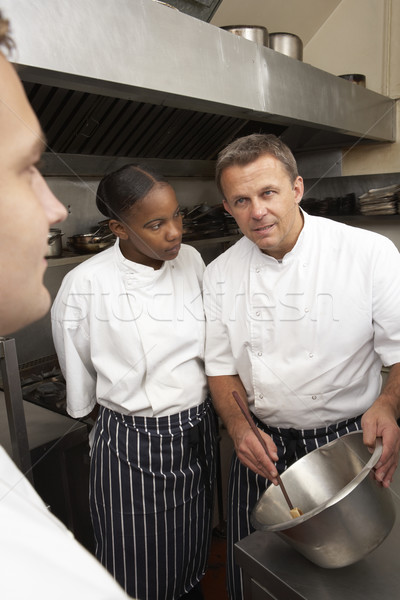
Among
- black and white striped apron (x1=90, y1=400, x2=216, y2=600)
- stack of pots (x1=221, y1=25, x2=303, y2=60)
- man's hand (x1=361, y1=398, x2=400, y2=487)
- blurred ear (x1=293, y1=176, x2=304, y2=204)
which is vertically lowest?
black and white striped apron (x1=90, y1=400, x2=216, y2=600)

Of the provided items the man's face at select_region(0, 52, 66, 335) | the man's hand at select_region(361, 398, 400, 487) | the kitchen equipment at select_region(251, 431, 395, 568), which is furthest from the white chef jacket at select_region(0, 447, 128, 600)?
the man's hand at select_region(361, 398, 400, 487)

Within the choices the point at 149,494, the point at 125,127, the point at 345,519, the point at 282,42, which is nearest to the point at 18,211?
the point at 345,519

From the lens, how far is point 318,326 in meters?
1.18

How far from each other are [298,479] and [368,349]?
0.47m

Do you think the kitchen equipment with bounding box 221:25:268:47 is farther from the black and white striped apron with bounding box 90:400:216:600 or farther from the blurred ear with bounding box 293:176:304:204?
the black and white striped apron with bounding box 90:400:216:600

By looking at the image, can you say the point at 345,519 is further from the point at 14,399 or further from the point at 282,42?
the point at 282,42

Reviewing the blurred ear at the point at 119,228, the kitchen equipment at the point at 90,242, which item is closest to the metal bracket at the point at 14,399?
the blurred ear at the point at 119,228

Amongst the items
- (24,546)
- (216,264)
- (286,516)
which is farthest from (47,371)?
(24,546)

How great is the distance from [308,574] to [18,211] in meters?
0.73

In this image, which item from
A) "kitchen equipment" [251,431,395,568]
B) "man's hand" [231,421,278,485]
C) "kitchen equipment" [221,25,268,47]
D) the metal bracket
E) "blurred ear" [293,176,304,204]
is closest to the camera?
"kitchen equipment" [251,431,395,568]

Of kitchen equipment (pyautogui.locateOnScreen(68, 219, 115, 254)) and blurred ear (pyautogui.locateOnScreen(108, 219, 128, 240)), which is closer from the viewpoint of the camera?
blurred ear (pyautogui.locateOnScreen(108, 219, 128, 240))

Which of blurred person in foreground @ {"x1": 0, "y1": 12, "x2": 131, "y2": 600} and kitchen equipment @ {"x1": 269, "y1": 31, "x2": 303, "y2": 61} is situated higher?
kitchen equipment @ {"x1": 269, "y1": 31, "x2": 303, "y2": 61}

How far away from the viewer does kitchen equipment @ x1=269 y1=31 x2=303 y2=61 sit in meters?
1.91

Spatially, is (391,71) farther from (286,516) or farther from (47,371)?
(286,516)
